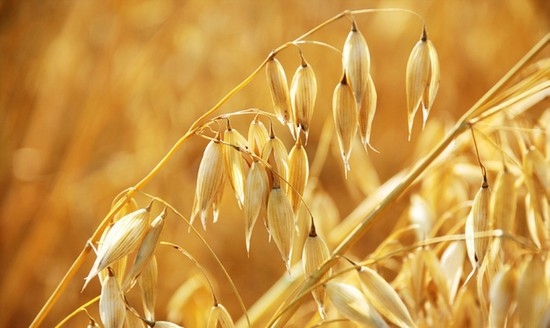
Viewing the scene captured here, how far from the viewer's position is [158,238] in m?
0.49

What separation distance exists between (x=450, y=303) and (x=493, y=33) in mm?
1190

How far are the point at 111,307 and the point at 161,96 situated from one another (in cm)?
94

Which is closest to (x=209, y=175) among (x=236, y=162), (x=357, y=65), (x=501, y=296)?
(x=236, y=162)

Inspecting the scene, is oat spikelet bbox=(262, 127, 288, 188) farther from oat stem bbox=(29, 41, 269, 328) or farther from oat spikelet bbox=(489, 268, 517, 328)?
oat spikelet bbox=(489, 268, 517, 328)

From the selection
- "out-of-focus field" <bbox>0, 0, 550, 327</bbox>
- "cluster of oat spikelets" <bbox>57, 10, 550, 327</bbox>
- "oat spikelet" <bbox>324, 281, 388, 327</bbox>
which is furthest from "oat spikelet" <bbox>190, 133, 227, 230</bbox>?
"out-of-focus field" <bbox>0, 0, 550, 327</bbox>

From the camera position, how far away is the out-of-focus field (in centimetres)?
115

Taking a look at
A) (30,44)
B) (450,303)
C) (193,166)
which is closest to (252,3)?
(193,166)

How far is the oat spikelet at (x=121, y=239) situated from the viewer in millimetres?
456

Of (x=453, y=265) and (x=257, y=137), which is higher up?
(x=257, y=137)

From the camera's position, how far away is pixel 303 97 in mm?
521

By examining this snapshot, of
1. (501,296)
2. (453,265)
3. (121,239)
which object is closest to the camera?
(121,239)

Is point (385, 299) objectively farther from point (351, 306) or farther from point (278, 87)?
point (278, 87)

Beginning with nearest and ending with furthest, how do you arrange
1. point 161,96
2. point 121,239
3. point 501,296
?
1. point 121,239
2. point 501,296
3. point 161,96

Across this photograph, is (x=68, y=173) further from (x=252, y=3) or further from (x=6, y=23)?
(x=252, y=3)
